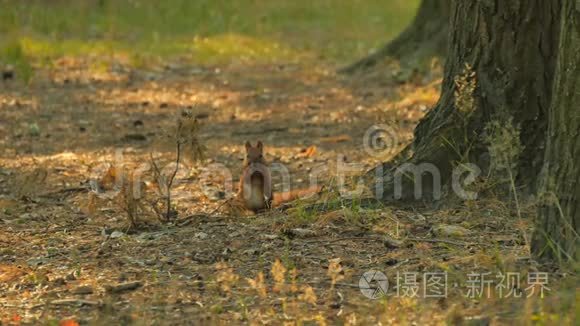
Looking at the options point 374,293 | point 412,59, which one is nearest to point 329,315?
point 374,293

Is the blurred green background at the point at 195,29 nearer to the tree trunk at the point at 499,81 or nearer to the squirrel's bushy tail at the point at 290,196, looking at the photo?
the squirrel's bushy tail at the point at 290,196

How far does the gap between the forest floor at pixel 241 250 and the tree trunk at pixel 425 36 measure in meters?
1.94

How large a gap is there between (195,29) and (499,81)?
9.48 metres

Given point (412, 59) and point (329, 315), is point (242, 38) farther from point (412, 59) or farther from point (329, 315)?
point (329, 315)

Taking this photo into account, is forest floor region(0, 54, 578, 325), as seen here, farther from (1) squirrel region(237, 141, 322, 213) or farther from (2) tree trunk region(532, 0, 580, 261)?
(1) squirrel region(237, 141, 322, 213)

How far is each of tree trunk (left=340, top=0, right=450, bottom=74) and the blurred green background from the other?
1.81m

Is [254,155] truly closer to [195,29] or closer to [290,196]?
[290,196]

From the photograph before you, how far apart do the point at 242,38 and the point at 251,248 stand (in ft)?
30.1

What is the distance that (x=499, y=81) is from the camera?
196 inches

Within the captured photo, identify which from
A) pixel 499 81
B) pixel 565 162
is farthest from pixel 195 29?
pixel 565 162

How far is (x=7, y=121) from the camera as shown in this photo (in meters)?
8.41

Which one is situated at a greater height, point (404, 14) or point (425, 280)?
point (404, 14)

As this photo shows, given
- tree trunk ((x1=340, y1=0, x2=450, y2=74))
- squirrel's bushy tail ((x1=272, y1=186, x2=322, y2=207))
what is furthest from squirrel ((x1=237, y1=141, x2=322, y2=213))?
tree trunk ((x1=340, y1=0, x2=450, y2=74))

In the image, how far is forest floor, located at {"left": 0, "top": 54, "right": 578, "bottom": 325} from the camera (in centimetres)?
369
